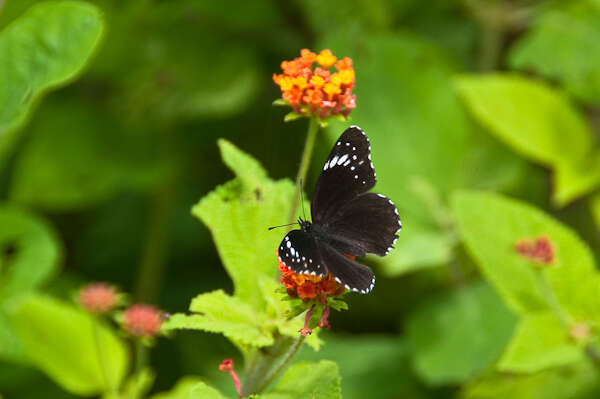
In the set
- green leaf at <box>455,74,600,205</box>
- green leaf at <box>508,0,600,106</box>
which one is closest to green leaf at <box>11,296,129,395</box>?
green leaf at <box>455,74,600,205</box>

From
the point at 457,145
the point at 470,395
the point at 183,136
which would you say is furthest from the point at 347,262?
the point at 183,136

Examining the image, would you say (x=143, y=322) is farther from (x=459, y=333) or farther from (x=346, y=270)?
(x=459, y=333)

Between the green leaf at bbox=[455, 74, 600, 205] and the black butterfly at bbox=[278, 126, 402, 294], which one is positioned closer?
the black butterfly at bbox=[278, 126, 402, 294]

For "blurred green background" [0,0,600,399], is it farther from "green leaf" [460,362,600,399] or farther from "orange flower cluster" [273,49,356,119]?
"orange flower cluster" [273,49,356,119]

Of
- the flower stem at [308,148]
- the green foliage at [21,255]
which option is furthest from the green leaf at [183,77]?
the flower stem at [308,148]

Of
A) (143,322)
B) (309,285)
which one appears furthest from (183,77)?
(309,285)

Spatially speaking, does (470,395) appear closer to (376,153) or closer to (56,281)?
(376,153)
